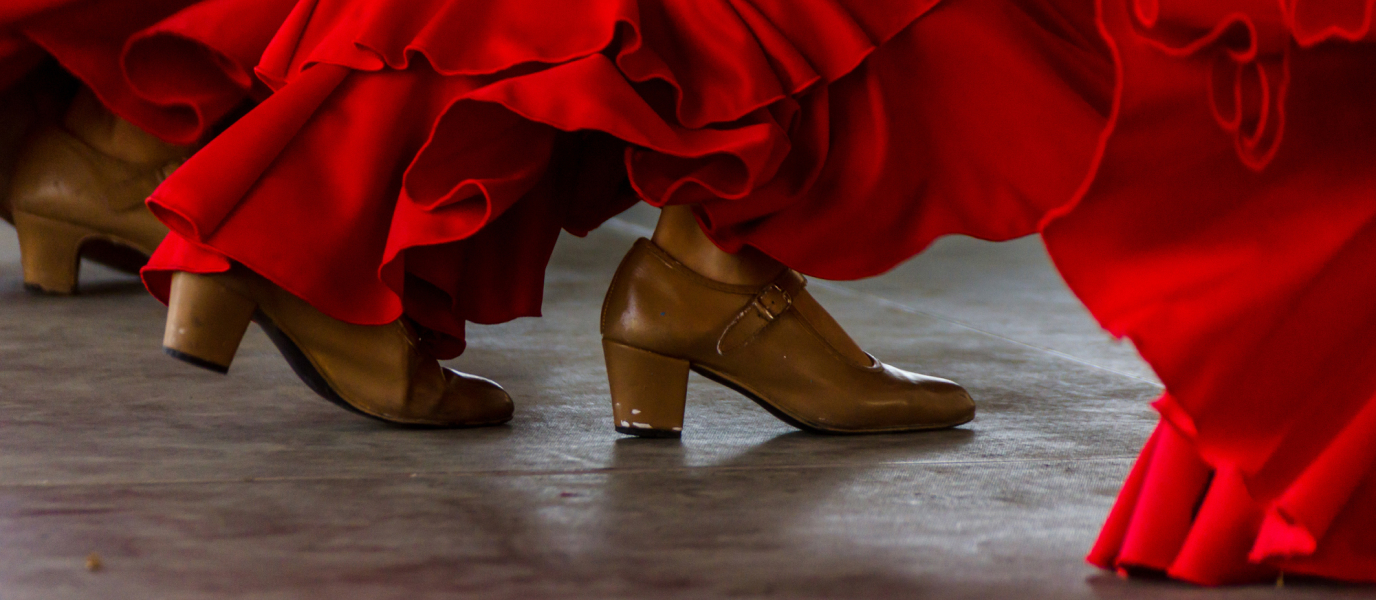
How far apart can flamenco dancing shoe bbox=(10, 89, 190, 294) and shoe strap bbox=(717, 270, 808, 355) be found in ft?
3.77

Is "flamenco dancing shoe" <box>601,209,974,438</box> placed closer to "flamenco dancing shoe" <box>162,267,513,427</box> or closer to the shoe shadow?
the shoe shadow

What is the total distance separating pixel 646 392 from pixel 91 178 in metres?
1.20

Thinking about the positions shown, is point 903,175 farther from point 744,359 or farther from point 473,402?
point 473,402

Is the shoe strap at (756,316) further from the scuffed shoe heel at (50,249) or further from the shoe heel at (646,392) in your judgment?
the scuffed shoe heel at (50,249)

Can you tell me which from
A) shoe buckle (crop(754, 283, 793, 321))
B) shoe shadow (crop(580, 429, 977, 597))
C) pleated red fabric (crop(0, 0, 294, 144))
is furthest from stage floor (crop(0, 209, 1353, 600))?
pleated red fabric (crop(0, 0, 294, 144))

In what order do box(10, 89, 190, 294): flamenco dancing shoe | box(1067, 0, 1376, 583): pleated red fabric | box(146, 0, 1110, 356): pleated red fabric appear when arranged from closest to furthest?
1. box(1067, 0, 1376, 583): pleated red fabric
2. box(146, 0, 1110, 356): pleated red fabric
3. box(10, 89, 190, 294): flamenco dancing shoe

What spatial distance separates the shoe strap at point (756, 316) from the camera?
1126 mm

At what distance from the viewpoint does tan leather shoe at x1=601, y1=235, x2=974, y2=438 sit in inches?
43.9

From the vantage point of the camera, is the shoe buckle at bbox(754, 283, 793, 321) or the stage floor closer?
the stage floor

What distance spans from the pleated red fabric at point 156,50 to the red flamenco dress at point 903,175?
125 mm

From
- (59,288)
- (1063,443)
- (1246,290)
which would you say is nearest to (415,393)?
(1063,443)

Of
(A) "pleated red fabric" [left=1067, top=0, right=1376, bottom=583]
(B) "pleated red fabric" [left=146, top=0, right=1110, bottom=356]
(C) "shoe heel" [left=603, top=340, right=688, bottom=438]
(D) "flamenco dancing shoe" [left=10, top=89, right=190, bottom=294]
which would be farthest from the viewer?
(D) "flamenco dancing shoe" [left=10, top=89, right=190, bottom=294]

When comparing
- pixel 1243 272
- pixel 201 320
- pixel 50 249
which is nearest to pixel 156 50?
pixel 201 320

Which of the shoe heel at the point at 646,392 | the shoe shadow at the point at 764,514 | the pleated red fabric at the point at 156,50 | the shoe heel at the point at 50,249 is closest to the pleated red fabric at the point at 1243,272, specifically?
the shoe shadow at the point at 764,514
